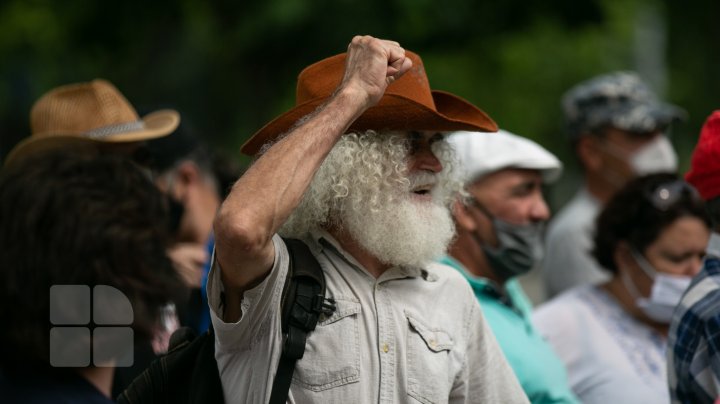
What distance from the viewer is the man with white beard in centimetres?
283

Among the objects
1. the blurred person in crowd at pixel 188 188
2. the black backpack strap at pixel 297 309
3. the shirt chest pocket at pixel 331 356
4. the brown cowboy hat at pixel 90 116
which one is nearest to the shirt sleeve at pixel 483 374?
the shirt chest pocket at pixel 331 356

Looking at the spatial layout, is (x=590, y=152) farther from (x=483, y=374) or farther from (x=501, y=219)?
(x=483, y=374)

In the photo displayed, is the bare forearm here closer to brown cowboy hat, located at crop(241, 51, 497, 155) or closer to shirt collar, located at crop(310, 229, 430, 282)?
→ brown cowboy hat, located at crop(241, 51, 497, 155)

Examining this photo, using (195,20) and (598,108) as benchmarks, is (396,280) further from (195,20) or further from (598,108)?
(195,20)

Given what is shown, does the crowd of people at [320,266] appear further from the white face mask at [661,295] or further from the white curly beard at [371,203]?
the white face mask at [661,295]

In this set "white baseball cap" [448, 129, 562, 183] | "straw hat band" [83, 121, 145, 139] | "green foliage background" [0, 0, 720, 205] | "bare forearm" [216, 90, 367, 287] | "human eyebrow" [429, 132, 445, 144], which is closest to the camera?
"bare forearm" [216, 90, 367, 287]

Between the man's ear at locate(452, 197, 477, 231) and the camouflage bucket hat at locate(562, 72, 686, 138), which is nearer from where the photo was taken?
the man's ear at locate(452, 197, 477, 231)

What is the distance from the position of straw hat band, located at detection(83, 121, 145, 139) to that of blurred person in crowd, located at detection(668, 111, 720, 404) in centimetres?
258

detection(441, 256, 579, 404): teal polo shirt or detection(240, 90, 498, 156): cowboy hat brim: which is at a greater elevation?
detection(240, 90, 498, 156): cowboy hat brim

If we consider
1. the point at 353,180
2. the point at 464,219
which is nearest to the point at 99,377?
the point at 353,180

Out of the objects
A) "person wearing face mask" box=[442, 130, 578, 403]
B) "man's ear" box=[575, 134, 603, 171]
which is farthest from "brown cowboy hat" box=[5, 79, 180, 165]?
"man's ear" box=[575, 134, 603, 171]

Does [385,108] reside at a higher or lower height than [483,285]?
higher

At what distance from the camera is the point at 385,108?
10.4ft

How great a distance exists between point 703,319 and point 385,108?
126cm
